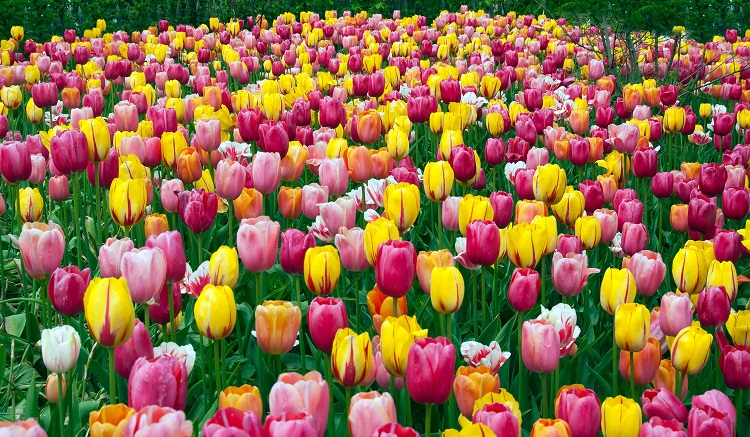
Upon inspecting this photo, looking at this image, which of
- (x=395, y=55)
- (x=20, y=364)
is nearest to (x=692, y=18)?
(x=395, y=55)

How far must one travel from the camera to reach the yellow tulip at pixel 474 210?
8.68 feet

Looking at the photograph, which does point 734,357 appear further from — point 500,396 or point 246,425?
point 246,425

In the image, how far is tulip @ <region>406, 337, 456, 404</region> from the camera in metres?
1.60

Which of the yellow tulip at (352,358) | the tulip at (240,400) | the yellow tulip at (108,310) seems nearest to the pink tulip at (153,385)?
the tulip at (240,400)

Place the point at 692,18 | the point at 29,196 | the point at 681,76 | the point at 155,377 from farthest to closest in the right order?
the point at 692,18 < the point at 681,76 < the point at 29,196 < the point at 155,377

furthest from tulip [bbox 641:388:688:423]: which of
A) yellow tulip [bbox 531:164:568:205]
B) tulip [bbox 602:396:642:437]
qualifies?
yellow tulip [bbox 531:164:568:205]

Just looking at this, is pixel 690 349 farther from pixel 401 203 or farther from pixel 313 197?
pixel 313 197

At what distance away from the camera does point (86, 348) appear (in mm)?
2674

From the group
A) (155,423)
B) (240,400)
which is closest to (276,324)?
(240,400)

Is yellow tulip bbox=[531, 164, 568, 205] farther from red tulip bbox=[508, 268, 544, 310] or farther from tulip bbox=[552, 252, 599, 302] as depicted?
red tulip bbox=[508, 268, 544, 310]

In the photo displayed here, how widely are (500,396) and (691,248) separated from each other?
37.2 inches

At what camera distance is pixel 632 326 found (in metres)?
1.97

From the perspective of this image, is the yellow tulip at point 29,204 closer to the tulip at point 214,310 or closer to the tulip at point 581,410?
the tulip at point 214,310

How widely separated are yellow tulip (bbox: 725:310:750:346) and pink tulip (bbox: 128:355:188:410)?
4.62 ft
